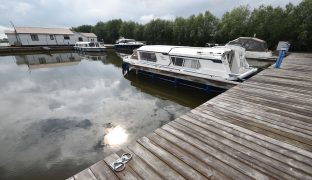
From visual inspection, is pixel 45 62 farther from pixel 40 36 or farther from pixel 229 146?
pixel 229 146

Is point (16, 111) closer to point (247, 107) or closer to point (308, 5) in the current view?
point (247, 107)

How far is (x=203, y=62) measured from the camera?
9656mm

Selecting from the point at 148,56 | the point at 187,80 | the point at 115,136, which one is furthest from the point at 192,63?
the point at 115,136

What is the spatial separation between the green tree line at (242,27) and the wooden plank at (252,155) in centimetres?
1839

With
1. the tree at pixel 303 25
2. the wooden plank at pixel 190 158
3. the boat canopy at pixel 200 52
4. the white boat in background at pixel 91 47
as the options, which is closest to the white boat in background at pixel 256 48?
the tree at pixel 303 25

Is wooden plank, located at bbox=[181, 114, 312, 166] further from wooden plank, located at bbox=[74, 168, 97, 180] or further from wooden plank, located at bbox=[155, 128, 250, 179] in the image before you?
wooden plank, located at bbox=[74, 168, 97, 180]

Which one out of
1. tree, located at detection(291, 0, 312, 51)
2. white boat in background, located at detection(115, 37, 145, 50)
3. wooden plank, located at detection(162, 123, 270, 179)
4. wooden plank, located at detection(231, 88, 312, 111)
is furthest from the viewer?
white boat in background, located at detection(115, 37, 145, 50)

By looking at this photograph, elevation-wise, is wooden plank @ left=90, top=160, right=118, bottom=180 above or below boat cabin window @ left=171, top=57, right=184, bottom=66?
below

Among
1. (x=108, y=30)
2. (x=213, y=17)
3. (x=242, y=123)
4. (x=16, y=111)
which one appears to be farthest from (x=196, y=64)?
(x=108, y=30)

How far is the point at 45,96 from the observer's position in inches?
386

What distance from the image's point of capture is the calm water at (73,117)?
16.9 ft

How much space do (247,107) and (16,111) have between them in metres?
9.84

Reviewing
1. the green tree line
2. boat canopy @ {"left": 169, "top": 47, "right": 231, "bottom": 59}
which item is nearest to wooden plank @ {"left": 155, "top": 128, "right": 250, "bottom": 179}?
boat canopy @ {"left": 169, "top": 47, "right": 231, "bottom": 59}

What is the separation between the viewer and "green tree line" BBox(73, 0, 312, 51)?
15906 millimetres
